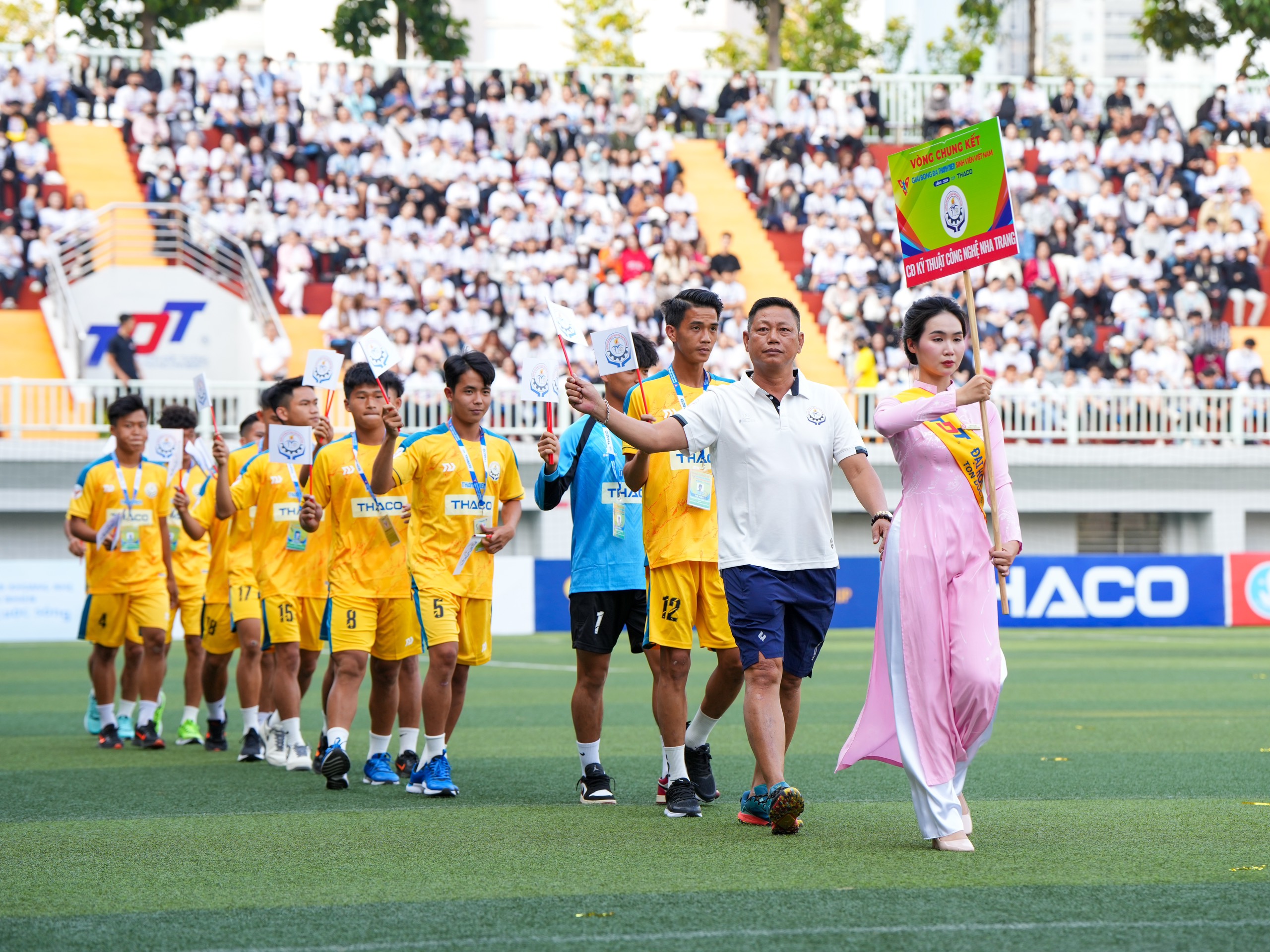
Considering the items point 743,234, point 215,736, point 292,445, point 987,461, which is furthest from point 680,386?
point 743,234

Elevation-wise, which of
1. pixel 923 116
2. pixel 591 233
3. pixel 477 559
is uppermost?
pixel 923 116

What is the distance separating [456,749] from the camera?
10.5 m

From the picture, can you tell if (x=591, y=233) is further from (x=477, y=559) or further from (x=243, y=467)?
(x=477, y=559)

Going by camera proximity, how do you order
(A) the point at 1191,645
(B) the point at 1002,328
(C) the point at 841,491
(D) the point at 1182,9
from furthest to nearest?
(D) the point at 1182,9, (B) the point at 1002,328, (C) the point at 841,491, (A) the point at 1191,645

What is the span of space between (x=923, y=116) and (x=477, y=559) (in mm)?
26282

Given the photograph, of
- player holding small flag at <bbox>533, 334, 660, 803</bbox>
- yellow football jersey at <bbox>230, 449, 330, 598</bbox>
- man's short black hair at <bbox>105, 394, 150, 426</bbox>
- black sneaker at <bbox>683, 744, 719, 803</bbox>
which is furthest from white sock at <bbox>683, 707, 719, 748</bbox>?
man's short black hair at <bbox>105, 394, 150, 426</bbox>

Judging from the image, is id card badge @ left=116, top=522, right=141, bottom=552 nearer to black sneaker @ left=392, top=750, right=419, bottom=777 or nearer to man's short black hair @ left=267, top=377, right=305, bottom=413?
man's short black hair @ left=267, top=377, right=305, bottom=413

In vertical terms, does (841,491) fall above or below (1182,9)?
below

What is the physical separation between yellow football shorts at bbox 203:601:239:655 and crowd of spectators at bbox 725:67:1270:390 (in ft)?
54.1

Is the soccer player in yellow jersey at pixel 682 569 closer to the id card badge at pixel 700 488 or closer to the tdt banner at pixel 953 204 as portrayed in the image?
the id card badge at pixel 700 488

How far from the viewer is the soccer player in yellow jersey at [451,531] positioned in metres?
8.17

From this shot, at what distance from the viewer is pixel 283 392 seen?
32.0 feet

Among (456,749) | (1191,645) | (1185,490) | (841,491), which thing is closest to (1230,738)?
(456,749)

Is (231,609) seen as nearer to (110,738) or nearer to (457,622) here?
(110,738)
